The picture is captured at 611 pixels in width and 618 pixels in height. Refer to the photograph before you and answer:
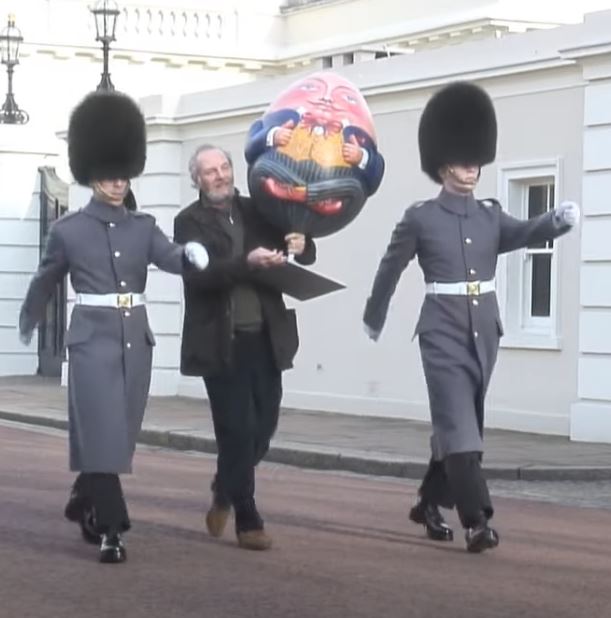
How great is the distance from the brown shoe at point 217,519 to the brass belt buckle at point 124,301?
1.16m

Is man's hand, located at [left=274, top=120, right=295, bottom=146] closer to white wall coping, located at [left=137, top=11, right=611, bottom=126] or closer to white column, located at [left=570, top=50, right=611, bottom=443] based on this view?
white wall coping, located at [left=137, top=11, right=611, bottom=126]

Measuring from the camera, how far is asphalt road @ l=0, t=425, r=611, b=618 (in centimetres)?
842

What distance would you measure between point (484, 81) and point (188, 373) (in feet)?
29.7

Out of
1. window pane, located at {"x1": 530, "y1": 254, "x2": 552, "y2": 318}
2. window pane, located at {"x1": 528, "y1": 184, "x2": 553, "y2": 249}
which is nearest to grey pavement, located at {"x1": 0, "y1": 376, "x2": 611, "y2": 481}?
window pane, located at {"x1": 530, "y1": 254, "x2": 552, "y2": 318}

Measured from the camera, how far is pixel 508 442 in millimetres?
17078

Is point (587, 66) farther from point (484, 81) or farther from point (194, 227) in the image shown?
point (194, 227)

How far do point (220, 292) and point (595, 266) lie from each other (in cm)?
782

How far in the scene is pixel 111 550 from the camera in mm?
9461

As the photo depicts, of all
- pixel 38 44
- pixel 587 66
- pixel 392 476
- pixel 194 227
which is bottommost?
pixel 392 476

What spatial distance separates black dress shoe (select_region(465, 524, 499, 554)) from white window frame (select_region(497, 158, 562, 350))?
314 inches

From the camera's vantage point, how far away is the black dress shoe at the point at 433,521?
10383 mm

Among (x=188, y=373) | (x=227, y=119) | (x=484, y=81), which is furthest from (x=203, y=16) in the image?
(x=188, y=373)

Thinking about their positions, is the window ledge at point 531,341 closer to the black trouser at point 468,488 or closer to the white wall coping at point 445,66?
the white wall coping at point 445,66

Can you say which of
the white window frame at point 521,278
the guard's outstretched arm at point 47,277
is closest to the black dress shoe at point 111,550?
the guard's outstretched arm at point 47,277
